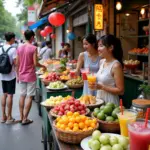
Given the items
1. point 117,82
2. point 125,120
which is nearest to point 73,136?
point 125,120

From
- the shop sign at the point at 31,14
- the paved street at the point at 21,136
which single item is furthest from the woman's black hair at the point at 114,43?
the shop sign at the point at 31,14

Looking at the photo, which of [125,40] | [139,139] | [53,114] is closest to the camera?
[139,139]

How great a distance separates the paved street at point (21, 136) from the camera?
16.0 feet

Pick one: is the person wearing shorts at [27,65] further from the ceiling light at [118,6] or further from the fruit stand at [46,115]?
the ceiling light at [118,6]

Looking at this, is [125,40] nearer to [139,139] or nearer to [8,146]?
[8,146]

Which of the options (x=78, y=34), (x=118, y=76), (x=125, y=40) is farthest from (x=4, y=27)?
(x=118, y=76)

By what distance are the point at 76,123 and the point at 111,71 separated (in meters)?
1.30

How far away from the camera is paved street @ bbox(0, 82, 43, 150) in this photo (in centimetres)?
486

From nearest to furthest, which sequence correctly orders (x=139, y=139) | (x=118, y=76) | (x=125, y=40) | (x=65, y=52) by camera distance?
1. (x=139, y=139)
2. (x=118, y=76)
3. (x=125, y=40)
4. (x=65, y=52)

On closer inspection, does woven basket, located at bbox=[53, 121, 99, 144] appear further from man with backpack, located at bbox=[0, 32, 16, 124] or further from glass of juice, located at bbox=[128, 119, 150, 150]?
man with backpack, located at bbox=[0, 32, 16, 124]

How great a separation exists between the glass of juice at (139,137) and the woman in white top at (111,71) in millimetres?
1585

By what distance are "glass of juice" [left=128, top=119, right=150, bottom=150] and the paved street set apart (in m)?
3.29

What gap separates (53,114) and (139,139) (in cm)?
135

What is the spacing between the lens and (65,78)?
566 cm
